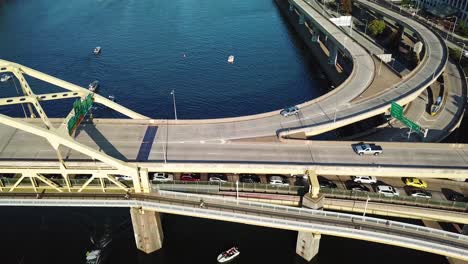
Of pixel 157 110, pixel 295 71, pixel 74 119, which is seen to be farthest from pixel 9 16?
pixel 74 119

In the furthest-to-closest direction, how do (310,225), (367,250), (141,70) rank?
(141,70)
(367,250)
(310,225)

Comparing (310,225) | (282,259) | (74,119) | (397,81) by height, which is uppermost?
(74,119)

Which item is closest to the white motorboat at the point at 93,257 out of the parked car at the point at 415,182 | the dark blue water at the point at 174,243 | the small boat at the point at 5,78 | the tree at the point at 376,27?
the dark blue water at the point at 174,243

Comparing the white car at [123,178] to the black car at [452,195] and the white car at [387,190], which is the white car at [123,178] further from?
the black car at [452,195]

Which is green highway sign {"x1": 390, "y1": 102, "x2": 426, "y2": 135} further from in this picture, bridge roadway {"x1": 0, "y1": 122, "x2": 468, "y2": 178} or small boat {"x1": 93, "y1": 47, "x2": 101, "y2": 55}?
small boat {"x1": 93, "y1": 47, "x2": 101, "y2": 55}

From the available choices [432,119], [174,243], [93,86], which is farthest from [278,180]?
[93,86]

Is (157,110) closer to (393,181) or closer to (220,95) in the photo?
(220,95)
